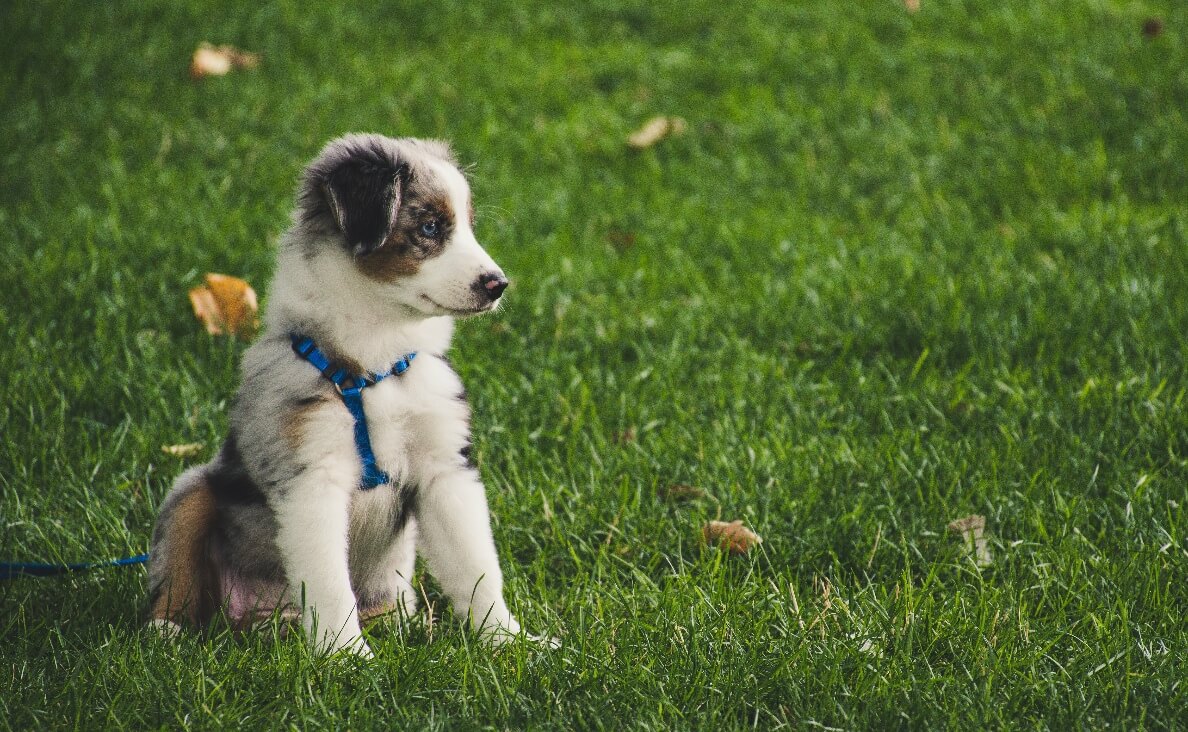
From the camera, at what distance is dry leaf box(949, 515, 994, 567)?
3312mm

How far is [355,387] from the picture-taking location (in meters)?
2.71

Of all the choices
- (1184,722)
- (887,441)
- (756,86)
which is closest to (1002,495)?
(887,441)

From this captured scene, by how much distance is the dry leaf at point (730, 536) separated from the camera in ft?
11.1

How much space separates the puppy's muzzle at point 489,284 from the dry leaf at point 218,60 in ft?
16.1

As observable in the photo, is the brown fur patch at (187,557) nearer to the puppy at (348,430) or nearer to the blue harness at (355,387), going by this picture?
the puppy at (348,430)

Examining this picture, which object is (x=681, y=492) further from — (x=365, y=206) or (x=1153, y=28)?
(x=1153, y=28)

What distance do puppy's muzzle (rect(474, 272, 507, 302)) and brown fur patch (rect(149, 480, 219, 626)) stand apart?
2.85ft

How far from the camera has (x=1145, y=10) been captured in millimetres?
8055

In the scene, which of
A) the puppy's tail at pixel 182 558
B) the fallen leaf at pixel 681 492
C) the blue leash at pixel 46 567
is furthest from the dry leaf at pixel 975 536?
the blue leash at pixel 46 567

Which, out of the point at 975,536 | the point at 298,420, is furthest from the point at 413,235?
the point at 975,536

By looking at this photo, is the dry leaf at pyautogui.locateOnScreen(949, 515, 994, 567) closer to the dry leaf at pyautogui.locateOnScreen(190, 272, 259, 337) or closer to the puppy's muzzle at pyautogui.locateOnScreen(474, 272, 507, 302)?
the puppy's muzzle at pyautogui.locateOnScreen(474, 272, 507, 302)

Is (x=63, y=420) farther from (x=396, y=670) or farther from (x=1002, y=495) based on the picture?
(x=1002, y=495)

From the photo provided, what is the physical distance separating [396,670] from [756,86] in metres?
5.38

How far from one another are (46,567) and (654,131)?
441 cm
